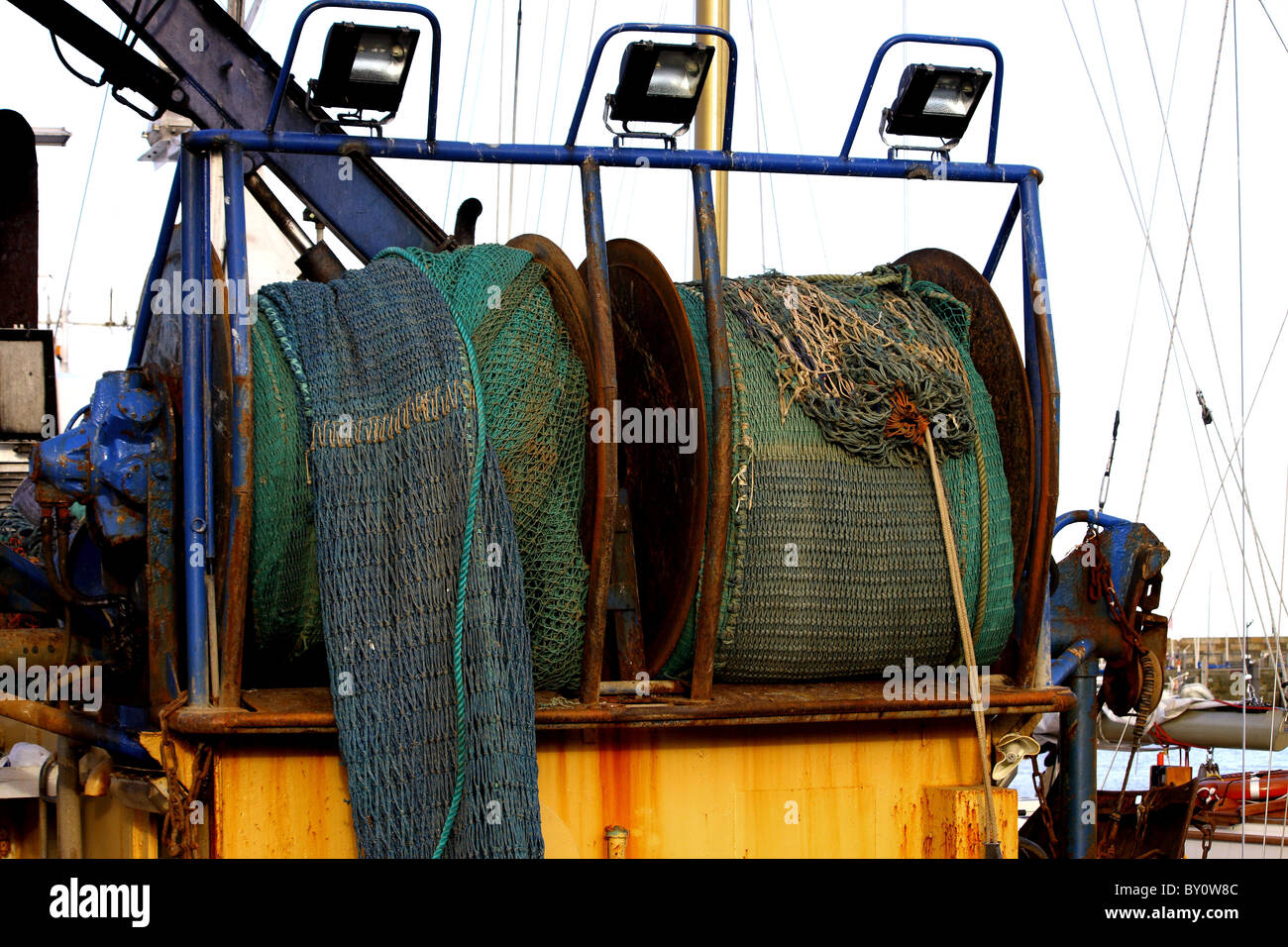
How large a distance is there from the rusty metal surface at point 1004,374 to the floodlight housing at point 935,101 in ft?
1.83

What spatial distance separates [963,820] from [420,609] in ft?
6.33

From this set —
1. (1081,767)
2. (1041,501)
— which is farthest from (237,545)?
(1081,767)

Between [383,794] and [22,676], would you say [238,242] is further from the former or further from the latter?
[22,676]

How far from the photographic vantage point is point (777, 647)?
15.3ft

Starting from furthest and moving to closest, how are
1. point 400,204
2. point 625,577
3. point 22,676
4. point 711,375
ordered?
point 400,204 → point 22,676 → point 625,577 → point 711,375

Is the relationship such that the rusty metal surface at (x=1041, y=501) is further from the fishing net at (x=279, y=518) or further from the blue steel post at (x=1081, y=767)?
the fishing net at (x=279, y=518)

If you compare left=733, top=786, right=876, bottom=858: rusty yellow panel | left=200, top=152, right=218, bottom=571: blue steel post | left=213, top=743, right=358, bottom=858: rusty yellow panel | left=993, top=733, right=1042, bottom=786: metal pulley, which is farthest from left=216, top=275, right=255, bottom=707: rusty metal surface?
left=993, top=733, right=1042, bottom=786: metal pulley

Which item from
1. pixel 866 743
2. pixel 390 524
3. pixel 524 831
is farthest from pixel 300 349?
pixel 866 743

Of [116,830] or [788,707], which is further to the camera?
[116,830]

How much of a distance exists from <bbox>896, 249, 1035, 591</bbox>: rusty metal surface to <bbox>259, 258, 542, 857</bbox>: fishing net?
190 centimetres

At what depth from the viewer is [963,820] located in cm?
461

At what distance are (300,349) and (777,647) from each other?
1.86 meters

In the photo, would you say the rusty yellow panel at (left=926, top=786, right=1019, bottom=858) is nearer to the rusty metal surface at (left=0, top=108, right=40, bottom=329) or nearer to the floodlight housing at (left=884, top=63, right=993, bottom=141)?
the floodlight housing at (left=884, top=63, right=993, bottom=141)

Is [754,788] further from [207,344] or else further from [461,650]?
[207,344]
